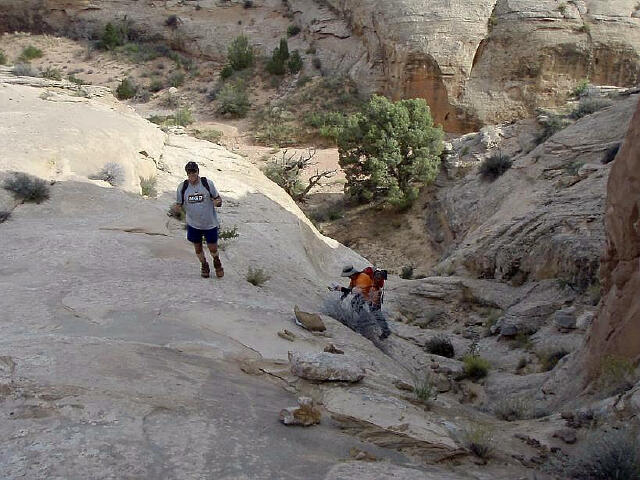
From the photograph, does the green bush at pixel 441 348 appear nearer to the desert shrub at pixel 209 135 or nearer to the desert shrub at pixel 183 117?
the desert shrub at pixel 209 135

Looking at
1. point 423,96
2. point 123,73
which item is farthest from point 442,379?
point 123,73

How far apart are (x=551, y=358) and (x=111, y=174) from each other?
8.59 meters

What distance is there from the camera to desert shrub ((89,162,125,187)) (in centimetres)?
1170

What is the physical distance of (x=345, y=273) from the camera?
8.27m

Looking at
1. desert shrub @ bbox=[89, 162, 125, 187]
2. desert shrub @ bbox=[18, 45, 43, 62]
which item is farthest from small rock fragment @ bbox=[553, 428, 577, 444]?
desert shrub @ bbox=[18, 45, 43, 62]

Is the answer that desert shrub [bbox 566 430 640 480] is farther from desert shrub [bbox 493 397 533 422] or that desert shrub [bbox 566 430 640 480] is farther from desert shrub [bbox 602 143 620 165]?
desert shrub [bbox 602 143 620 165]

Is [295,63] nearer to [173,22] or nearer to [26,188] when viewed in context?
[173,22]

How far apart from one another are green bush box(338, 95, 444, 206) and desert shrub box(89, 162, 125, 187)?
11.2m

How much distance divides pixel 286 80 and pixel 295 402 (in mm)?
31490

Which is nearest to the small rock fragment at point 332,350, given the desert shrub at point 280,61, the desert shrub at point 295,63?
the desert shrub at point 295,63

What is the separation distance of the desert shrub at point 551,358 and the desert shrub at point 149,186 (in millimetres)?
7797

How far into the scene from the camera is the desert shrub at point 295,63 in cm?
3391

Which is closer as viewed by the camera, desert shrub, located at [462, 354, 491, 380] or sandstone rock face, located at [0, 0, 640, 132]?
desert shrub, located at [462, 354, 491, 380]

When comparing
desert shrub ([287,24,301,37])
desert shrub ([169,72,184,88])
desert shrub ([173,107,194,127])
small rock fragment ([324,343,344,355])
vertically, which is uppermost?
desert shrub ([287,24,301,37])
